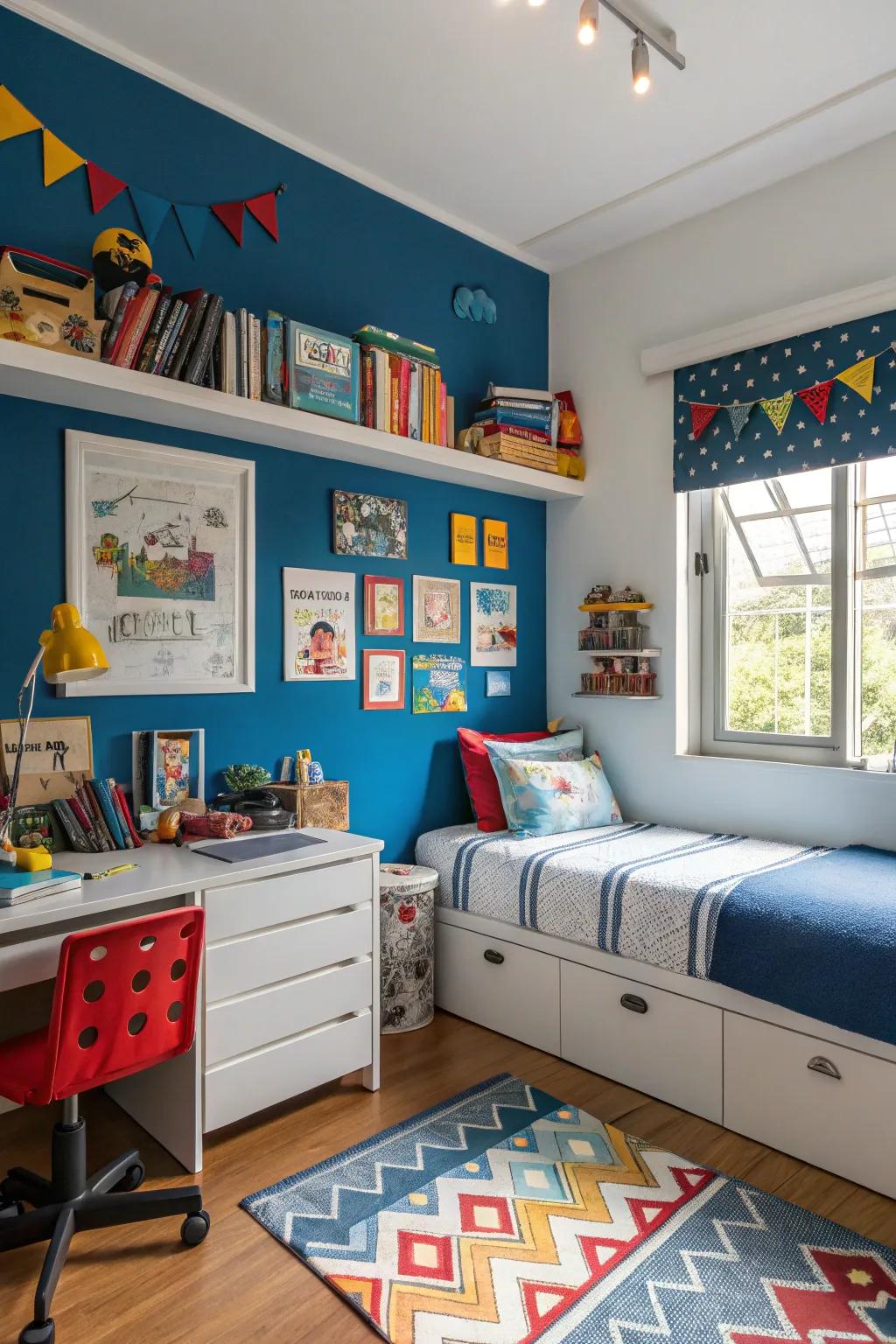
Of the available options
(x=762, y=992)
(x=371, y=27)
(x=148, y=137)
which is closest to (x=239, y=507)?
(x=148, y=137)

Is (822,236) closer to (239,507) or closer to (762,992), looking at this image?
(239,507)

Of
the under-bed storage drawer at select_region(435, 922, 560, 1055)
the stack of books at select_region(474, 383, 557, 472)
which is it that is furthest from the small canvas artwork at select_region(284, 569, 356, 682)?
the under-bed storage drawer at select_region(435, 922, 560, 1055)

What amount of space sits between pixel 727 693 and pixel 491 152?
2141 millimetres

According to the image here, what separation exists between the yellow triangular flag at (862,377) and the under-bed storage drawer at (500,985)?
2.11 m

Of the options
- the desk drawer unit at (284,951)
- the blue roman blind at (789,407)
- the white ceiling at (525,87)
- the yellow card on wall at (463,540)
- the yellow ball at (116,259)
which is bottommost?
the desk drawer unit at (284,951)

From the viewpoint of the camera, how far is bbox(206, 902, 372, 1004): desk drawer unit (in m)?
2.13

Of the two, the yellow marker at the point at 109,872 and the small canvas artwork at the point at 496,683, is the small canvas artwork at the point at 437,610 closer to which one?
the small canvas artwork at the point at 496,683

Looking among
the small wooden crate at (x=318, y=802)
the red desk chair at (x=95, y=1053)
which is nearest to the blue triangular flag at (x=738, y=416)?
the small wooden crate at (x=318, y=802)

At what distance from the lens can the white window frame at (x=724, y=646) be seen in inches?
118

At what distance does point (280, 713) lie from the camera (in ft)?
9.53

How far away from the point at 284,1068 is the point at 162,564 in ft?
4.89

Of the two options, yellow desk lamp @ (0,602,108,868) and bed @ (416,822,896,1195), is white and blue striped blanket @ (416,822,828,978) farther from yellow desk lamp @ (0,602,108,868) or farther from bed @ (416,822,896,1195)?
yellow desk lamp @ (0,602,108,868)

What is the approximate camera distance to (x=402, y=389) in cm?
302

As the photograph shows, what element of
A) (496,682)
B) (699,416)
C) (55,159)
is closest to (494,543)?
(496,682)
